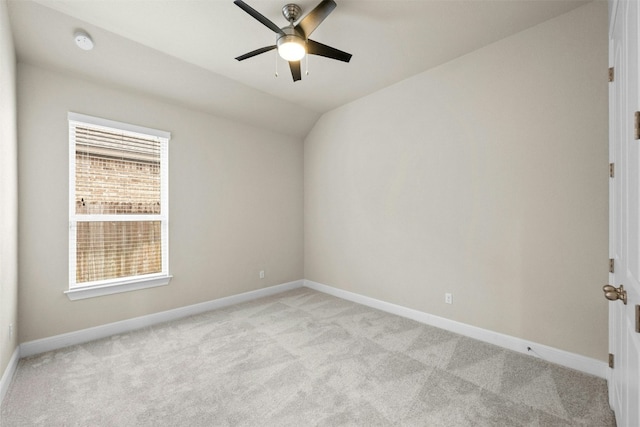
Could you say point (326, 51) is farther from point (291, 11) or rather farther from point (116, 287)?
point (116, 287)

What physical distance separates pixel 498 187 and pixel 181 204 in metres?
3.66

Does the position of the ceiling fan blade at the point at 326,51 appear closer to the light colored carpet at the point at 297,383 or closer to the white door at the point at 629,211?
the white door at the point at 629,211

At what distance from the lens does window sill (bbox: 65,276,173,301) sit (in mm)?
2919

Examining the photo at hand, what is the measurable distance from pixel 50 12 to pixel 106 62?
533 millimetres

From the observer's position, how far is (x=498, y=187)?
2.79 m

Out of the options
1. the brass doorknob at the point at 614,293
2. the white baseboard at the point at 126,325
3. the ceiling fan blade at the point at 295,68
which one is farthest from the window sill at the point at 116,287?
the brass doorknob at the point at 614,293

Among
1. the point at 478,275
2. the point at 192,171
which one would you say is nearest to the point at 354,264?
the point at 478,275

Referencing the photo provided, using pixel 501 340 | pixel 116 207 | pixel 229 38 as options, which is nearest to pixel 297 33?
pixel 229 38

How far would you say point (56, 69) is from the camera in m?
2.78

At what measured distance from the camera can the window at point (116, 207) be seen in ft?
9.78

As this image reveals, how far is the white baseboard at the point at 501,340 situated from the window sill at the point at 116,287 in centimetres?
261

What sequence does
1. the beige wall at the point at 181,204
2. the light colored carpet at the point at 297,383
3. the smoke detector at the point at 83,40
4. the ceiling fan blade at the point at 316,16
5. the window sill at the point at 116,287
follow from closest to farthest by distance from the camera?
the light colored carpet at the point at 297,383, the ceiling fan blade at the point at 316,16, the smoke detector at the point at 83,40, the beige wall at the point at 181,204, the window sill at the point at 116,287

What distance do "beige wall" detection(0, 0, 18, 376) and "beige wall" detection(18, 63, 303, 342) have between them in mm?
174

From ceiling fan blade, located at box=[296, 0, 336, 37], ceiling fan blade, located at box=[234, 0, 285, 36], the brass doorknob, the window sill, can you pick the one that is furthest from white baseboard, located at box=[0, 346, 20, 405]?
the brass doorknob
